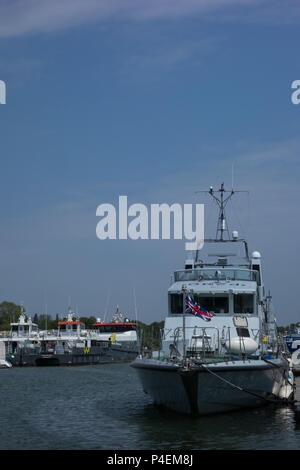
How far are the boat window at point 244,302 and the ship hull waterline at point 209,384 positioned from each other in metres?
2.78

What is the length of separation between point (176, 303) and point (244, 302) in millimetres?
2891

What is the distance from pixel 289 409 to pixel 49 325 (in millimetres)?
150393

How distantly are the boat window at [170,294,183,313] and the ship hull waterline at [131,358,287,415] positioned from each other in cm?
310

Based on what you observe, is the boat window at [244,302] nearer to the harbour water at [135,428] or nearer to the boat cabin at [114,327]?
the harbour water at [135,428]

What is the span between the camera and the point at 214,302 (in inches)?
1022

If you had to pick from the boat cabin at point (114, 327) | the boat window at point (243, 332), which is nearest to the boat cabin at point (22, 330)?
the boat cabin at point (114, 327)

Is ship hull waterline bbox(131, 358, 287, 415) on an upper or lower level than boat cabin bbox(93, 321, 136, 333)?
upper

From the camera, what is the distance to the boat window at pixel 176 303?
26.1 m

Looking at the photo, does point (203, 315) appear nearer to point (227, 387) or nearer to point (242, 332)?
point (242, 332)

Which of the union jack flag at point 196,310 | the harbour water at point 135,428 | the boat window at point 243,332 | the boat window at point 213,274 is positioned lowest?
the harbour water at point 135,428

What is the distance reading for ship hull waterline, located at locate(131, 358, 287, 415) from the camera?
2059 centimetres

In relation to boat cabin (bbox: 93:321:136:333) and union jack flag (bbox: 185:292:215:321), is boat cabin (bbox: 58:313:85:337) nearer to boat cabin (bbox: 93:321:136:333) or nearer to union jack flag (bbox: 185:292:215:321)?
boat cabin (bbox: 93:321:136:333)

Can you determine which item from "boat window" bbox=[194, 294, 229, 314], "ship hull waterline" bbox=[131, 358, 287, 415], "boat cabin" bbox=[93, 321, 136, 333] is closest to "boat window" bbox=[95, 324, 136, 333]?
"boat cabin" bbox=[93, 321, 136, 333]
